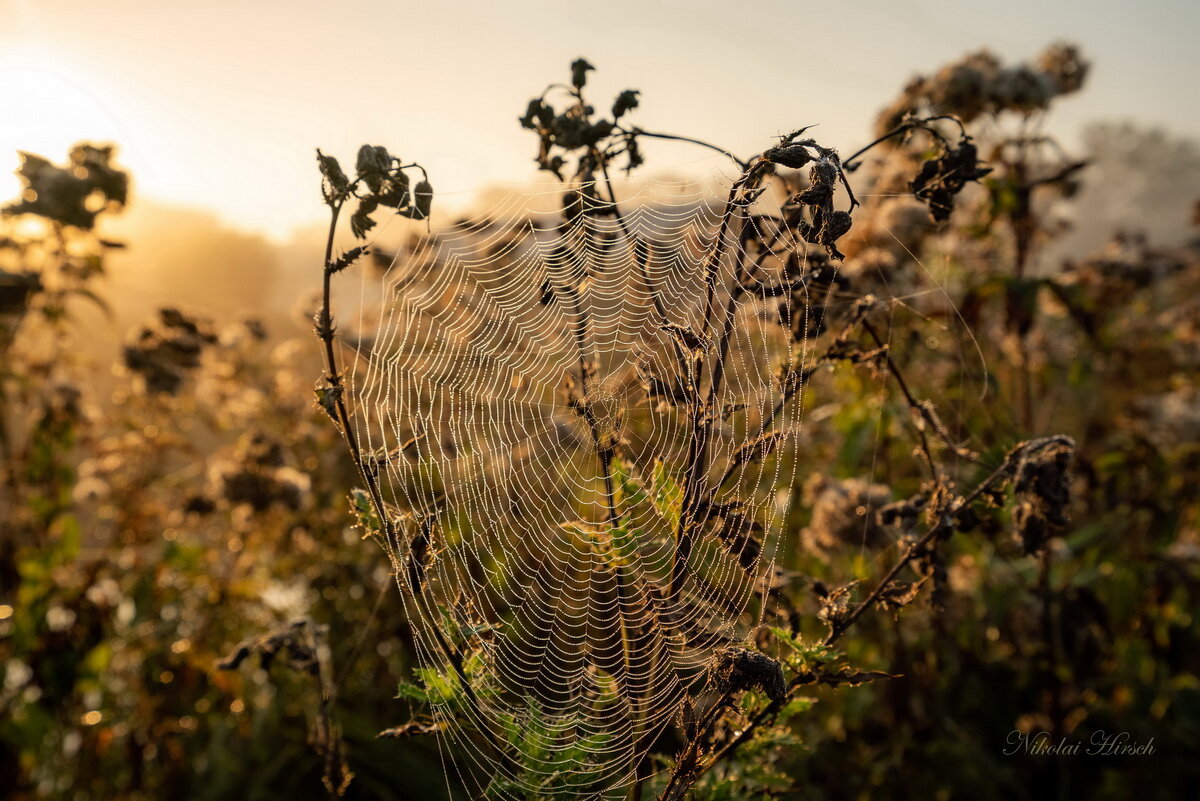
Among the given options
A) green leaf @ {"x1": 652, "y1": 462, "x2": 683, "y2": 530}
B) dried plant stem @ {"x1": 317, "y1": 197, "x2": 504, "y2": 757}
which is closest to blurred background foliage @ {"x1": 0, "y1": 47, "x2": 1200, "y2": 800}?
green leaf @ {"x1": 652, "y1": 462, "x2": 683, "y2": 530}

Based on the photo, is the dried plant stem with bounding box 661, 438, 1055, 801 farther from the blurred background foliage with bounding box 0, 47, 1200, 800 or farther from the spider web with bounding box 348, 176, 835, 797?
the blurred background foliage with bounding box 0, 47, 1200, 800

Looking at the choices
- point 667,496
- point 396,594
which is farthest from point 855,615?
point 396,594

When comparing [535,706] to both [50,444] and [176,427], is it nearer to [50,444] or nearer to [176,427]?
[50,444]

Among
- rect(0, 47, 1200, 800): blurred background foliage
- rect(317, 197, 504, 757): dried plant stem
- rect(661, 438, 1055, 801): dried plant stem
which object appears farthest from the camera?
rect(0, 47, 1200, 800): blurred background foliage

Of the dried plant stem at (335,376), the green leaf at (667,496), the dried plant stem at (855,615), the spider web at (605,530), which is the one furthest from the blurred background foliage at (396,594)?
the dried plant stem at (335,376)

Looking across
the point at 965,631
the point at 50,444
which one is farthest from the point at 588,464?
the point at 50,444

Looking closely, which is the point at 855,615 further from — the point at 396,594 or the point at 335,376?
the point at 396,594

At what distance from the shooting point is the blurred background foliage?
2838mm

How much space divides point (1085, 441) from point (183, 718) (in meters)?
4.81

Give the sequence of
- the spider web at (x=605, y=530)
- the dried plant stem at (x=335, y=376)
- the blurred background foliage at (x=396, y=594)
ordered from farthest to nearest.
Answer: the blurred background foliage at (x=396, y=594), the spider web at (x=605, y=530), the dried plant stem at (x=335, y=376)

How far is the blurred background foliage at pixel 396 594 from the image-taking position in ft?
9.31

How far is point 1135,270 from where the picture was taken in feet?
13.6

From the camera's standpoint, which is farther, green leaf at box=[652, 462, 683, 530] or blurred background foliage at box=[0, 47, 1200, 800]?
blurred background foliage at box=[0, 47, 1200, 800]

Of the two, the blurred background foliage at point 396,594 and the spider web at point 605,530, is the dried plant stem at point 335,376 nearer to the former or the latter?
the spider web at point 605,530
